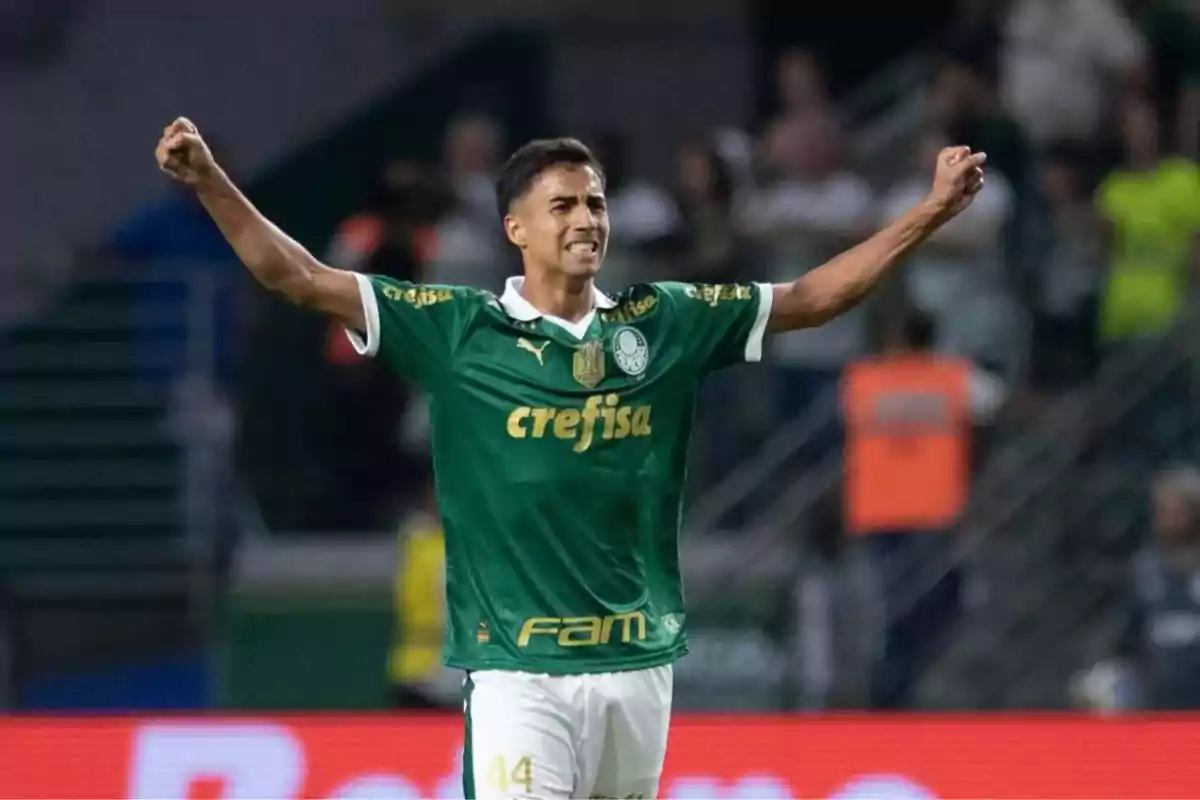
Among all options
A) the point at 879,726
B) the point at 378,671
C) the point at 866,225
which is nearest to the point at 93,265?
the point at 378,671

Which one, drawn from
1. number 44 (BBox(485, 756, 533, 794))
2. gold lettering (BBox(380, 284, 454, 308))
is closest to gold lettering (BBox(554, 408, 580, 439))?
gold lettering (BBox(380, 284, 454, 308))

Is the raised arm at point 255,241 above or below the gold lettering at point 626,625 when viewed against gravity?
above

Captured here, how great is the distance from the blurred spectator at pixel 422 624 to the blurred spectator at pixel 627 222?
1.32m

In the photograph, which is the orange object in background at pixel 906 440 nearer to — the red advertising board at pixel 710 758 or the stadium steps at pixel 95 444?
the red advertising board at pixel 710 758

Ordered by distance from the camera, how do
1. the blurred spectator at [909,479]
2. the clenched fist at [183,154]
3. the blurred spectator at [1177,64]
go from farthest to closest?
the blurred spectator at [1177,64]
the blurred spectator at [909,479]
the clenched fist at [183,154]

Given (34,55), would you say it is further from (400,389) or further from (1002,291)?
(1002,291)

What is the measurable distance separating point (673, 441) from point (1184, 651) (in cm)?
391

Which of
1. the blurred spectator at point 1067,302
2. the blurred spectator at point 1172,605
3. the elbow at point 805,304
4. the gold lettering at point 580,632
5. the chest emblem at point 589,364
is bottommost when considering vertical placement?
the gold lettering at point 580,632

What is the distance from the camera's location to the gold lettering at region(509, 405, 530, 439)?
5680mm

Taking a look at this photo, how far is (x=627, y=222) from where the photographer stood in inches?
463

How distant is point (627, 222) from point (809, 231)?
89cm

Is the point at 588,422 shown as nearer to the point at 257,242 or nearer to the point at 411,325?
the point at 411,325

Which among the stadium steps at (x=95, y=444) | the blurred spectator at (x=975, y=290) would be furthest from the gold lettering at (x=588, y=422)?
the stadium steps at (x=95, y=444)

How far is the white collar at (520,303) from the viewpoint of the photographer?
19.0 feet
